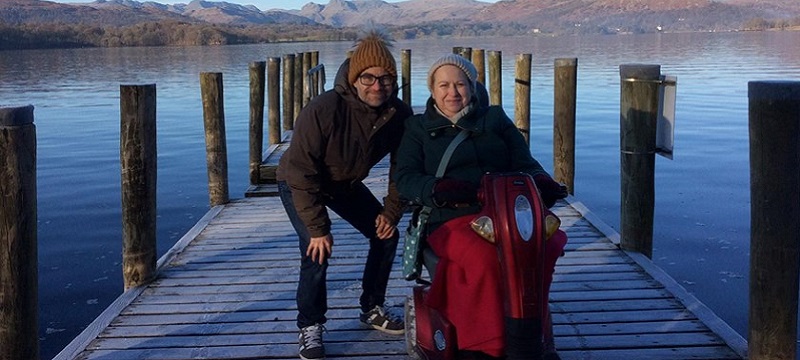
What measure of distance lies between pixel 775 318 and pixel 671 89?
2.19 m

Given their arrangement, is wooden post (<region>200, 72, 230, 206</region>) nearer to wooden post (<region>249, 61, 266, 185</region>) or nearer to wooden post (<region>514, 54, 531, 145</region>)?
wooden post (<region>249, 61, 266, 185</region>)

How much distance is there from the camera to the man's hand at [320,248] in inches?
159

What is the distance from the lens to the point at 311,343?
427 centimetres

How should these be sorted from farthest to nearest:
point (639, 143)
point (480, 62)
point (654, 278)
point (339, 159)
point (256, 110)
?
point (480, 62) → point (256, 110) → point (639, 143) → point (654, 278) → point (339, 159)

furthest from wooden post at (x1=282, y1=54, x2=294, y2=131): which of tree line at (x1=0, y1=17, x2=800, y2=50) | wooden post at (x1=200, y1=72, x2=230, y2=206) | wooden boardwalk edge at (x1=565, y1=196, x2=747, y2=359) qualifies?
tree line at (x1=0, y1=17, x2=800, y2=50)

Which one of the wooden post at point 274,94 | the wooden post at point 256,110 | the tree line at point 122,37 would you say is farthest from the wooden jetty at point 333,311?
the tree line at point 122,37

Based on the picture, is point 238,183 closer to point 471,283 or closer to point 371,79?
point 371,79

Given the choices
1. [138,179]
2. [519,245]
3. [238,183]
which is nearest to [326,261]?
[519,245]

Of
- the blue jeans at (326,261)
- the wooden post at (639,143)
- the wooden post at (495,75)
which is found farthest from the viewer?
the wooden post at (495,75)

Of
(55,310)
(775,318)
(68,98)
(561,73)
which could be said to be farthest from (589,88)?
(775,318)

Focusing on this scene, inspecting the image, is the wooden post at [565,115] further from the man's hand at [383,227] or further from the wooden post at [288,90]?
the wooden post at [288,90]

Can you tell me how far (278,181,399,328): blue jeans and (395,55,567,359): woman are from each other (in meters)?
0.62

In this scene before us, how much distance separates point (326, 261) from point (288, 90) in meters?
12.1

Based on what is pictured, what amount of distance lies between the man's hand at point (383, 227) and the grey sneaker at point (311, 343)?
61 centimetres
